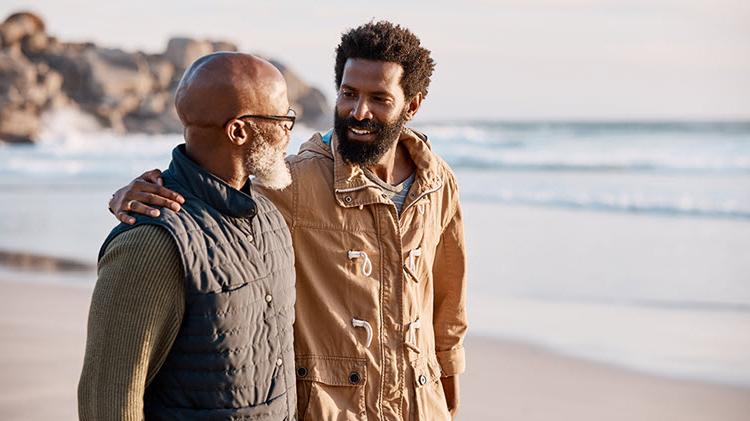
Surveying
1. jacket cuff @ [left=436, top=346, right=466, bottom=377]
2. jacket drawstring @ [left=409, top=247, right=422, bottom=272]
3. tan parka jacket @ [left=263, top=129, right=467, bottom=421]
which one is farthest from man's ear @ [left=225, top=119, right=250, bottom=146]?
jacket cuff @ [left=436, top=346, right=466, bottom=377]

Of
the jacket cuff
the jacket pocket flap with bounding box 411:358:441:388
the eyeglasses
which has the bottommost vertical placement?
the jacket cuff

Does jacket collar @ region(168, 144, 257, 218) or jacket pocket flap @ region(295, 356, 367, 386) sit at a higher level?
jacket collar @ region(168, 144, 257, 218)

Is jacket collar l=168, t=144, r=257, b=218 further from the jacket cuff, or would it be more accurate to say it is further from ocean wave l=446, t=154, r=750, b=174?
ocean wave l=446, t=154, r=750, b=174

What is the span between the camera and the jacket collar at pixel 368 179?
309 centimetres

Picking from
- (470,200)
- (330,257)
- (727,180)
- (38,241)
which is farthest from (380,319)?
(727,180)

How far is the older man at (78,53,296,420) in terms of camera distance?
2141 millimetres

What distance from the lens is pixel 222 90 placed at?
→ 2.34 meters

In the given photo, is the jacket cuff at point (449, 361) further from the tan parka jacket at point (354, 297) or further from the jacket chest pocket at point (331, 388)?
the jacket chest pocket at point (331, 388)

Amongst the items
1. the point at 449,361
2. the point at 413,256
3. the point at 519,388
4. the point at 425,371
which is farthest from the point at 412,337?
the point at 519,388

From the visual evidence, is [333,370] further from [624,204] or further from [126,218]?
[624,204]

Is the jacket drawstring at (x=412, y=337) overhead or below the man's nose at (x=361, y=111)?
below

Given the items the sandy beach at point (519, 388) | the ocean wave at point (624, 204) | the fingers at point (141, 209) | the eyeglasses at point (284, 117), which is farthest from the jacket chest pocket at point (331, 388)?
the ocean wave at point (624, 204)

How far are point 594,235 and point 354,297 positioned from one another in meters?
9.08

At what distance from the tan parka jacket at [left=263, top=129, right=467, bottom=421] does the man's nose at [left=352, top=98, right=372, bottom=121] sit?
132mm
